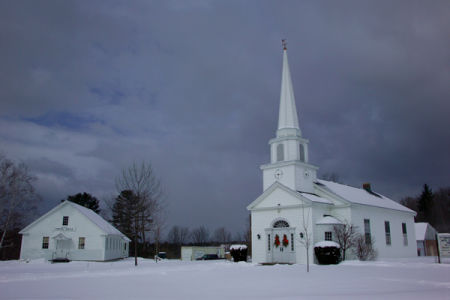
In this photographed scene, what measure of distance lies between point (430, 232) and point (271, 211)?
33175 mm

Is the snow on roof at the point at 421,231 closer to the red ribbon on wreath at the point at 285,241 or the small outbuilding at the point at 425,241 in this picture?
the small outbuilding at the point at 425,241

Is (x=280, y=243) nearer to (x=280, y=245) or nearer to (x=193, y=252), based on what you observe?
(x=280, y=245)

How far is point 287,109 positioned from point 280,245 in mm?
11572

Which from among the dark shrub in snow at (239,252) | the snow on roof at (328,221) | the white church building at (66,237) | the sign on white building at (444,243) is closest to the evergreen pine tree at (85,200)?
the white church building at (66,237)

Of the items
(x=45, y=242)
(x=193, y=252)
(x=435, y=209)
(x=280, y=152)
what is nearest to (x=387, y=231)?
(x=280, y=152)

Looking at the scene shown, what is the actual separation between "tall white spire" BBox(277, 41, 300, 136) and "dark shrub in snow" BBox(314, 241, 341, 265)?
9.99 metres

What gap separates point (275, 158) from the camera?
33938 millimetres

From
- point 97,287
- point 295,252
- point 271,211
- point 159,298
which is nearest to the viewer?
point 159,298

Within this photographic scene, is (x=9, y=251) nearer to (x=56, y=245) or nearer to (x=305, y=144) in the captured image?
(x=56, y=245)

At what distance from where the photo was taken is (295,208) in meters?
30.6

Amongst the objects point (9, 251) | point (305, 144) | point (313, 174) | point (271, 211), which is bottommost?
point (9, 251)

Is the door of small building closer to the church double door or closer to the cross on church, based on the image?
the church double door

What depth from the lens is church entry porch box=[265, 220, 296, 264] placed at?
30.2 m

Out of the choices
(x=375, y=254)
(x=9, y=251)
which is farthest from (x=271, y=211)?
(x=9, y=251)
